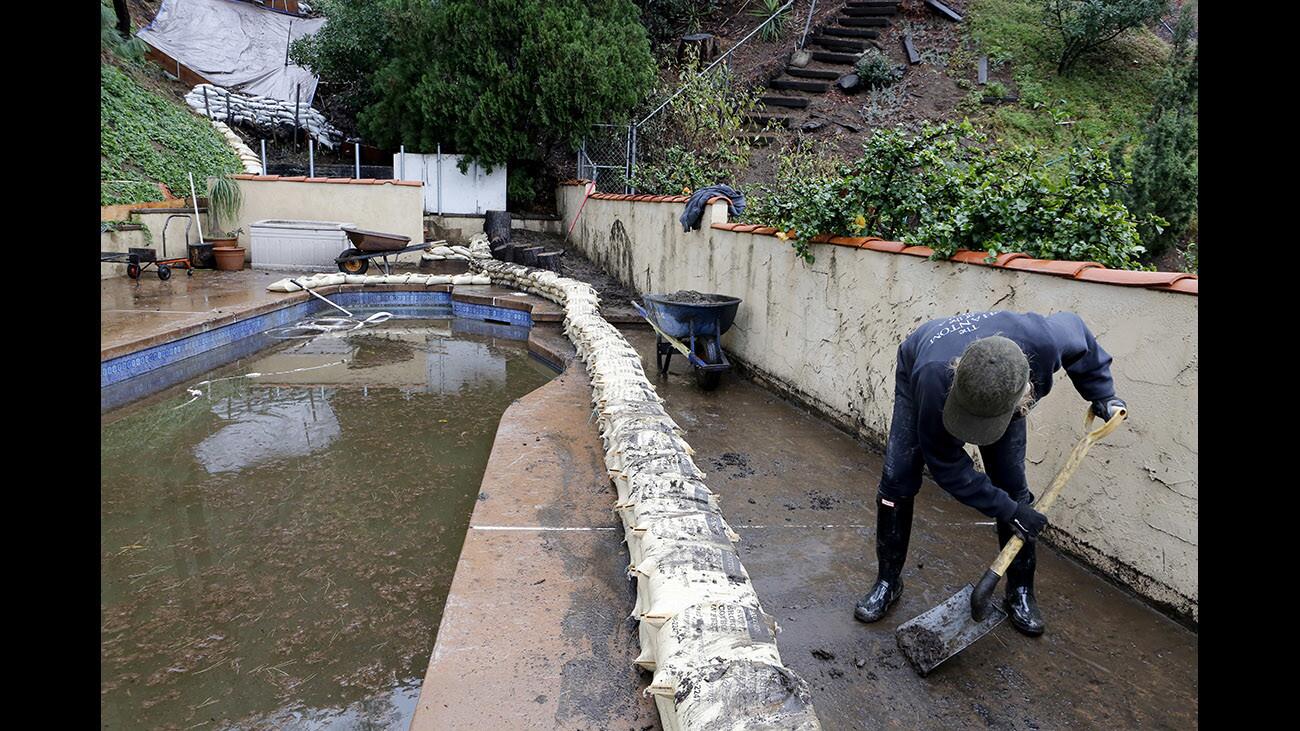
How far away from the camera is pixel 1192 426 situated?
254 centimetres

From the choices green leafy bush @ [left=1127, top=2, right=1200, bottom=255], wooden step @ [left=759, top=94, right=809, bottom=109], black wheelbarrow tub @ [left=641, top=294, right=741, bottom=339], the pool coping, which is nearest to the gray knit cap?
black wheelbarrow tub @ [left=641, top=294, right=741, bottom=339]

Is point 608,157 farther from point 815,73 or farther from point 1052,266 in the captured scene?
point 1052,266

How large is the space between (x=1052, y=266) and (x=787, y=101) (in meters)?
12.2

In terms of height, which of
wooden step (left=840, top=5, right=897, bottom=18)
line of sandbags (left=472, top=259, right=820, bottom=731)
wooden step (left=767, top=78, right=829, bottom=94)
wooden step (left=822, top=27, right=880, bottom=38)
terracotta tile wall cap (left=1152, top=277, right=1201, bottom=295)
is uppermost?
wooden step (left=840, top=5, right=897, bottom=18)

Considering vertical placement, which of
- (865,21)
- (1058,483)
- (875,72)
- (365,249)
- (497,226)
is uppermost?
(865,21)

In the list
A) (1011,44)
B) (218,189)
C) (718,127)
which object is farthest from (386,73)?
(1011,44)

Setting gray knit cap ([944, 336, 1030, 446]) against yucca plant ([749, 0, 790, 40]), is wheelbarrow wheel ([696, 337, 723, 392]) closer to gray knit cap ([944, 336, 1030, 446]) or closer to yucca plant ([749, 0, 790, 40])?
gray knit cap ([944, 336, 1030, 446])

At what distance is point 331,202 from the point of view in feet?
38.6

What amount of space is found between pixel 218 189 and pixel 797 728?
12.3 m

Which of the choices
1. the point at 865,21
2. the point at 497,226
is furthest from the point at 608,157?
the point at 865,21

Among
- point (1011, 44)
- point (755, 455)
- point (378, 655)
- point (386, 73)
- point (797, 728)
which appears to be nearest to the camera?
point (797, 728)

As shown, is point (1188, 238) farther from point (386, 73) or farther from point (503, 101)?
point (386, 73)

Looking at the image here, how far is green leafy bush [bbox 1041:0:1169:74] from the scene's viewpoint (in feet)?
45.0

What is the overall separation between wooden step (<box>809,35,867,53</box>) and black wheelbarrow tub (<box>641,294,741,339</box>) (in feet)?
42.5
